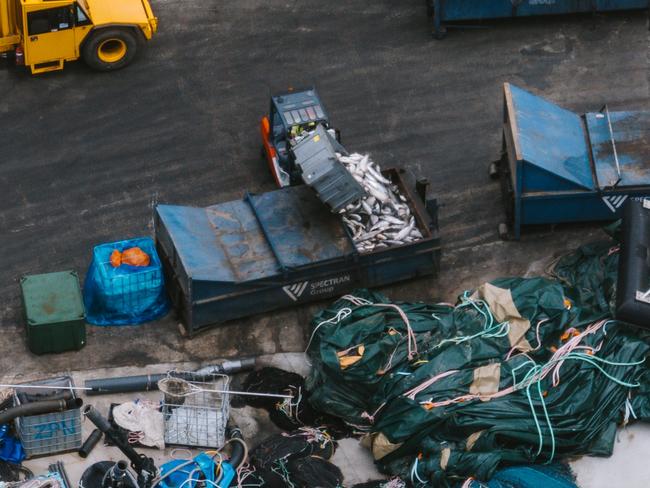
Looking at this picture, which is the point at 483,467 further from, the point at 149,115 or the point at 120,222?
the point at 149,115

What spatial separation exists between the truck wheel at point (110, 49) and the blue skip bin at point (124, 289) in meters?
4.84

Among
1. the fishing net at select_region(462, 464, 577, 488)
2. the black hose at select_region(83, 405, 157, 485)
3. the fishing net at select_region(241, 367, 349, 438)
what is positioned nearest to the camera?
the black hose at select_region(83, 405, 157, 485)

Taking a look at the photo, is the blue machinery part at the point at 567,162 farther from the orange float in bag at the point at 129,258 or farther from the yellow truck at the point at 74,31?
the yellow truck at the point at 74,31

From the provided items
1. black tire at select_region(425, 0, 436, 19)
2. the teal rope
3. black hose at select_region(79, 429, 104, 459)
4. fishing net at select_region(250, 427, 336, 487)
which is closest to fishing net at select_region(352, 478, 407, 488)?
fishing net at select_region(250, 427, 336, 487)

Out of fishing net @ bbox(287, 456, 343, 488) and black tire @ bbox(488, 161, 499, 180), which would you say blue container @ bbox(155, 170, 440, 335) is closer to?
black tire @ bbox(488, 161, 499, 180)

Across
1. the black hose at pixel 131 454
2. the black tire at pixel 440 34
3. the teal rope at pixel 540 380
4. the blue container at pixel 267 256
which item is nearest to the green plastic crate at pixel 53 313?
the blue container at pixel 267 256

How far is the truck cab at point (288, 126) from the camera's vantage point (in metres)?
21.0

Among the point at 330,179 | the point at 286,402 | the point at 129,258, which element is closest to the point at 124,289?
the point at 129,258

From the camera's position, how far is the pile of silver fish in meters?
20.3

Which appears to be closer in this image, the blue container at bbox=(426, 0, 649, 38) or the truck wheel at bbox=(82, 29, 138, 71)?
the truck wheel at bbox=(82, 29, 138, 71)

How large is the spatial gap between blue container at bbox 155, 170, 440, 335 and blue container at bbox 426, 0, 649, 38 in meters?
5.35

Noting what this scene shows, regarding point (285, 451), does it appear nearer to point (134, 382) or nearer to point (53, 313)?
point (134, 382)

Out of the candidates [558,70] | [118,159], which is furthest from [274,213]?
[558,70]

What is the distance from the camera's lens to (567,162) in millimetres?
20750
